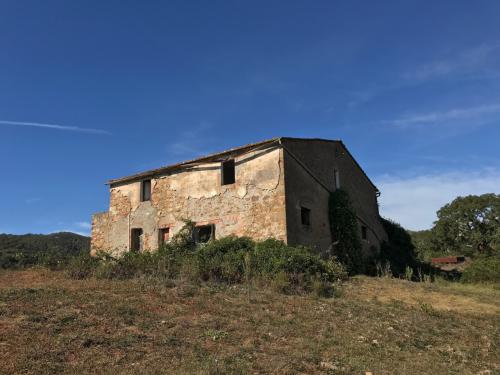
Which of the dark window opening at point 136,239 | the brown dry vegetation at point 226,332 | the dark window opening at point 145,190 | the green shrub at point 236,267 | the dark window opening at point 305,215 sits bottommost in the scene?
the brown dry vegetation at point 226,332

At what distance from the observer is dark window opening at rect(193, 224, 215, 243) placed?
18938 mm

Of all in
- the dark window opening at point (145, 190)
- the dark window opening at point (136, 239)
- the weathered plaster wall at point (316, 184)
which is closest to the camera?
the weathered plaster wall at point (316, 184)

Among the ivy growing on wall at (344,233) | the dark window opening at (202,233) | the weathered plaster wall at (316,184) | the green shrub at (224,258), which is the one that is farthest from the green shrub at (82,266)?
the ivy growing on wall at (344,233)

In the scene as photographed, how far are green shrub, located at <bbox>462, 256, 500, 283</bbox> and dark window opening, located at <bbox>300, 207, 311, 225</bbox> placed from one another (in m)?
7.46

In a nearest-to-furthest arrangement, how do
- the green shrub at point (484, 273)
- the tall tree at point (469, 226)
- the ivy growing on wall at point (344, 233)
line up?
the green shrub at point (484, 273) < the ivy growing on wall at point (344, 233) < the tall tree at point (469, 226)

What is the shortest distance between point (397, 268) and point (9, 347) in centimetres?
2322

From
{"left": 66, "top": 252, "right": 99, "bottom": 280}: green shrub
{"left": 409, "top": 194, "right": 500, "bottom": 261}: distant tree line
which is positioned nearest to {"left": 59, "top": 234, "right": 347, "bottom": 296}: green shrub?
{"left": 66, "top": 252, "right": 99, "bottom": 280}: green shrub

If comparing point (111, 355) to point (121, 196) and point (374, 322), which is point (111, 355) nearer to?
point (374, 322)

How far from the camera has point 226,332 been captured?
8398 millimetres

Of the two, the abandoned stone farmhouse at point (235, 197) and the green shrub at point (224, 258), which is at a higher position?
the abandoned stone farmhouse at point (235, 197)

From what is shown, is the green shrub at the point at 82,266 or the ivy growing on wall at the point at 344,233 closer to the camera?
the green shrub at the point at 82,266

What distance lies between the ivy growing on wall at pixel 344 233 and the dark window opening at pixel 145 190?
27.7 feet

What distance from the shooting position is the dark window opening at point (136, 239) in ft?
69.4

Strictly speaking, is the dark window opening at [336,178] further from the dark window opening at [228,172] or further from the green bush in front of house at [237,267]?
the green bush in front of house at [237,267]
